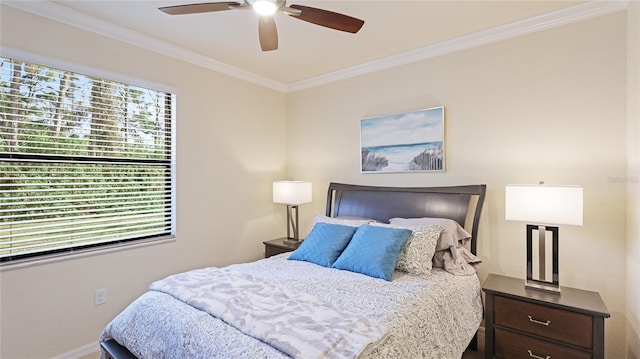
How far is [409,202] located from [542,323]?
1368 mm

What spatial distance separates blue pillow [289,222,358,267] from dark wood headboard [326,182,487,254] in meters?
0.64

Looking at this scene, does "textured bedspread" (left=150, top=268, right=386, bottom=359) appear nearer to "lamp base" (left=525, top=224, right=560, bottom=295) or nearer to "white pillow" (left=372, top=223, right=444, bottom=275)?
"white pillow" (left=372, top=223, right=444, bottom=275)

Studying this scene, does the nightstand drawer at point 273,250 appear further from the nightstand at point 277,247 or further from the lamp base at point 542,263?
the lamp base at point 542,263

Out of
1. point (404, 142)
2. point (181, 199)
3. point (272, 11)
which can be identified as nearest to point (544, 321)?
point (404, 142)

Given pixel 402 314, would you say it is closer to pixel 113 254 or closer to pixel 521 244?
pixel 521 244

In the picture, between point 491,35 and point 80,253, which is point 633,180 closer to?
point 491,35

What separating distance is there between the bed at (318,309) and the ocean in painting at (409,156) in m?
0.37

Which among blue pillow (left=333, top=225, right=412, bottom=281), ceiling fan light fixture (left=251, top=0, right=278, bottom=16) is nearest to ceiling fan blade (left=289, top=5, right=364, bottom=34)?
ceiling fan light fixture (left=251, top=0, right=278, bottom=16)

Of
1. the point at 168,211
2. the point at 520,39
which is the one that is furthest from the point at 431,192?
the point at 168,211

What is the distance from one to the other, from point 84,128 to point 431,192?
3000 mm

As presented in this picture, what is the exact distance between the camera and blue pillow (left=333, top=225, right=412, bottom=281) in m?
2.23

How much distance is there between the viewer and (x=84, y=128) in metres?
2.52

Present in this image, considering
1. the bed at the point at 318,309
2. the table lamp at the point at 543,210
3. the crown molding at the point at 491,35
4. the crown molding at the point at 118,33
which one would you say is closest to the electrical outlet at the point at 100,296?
the bed at the point at 318,309

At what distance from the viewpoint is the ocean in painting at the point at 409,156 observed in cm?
299
